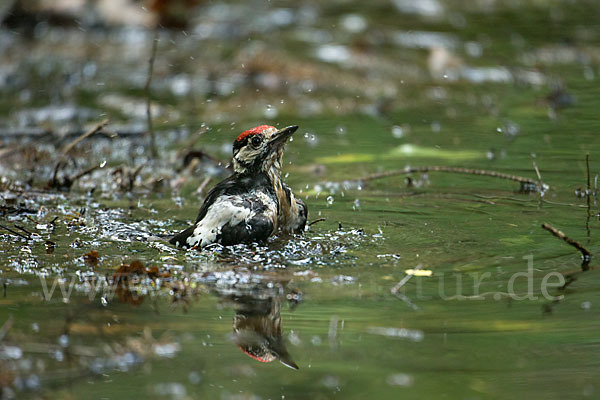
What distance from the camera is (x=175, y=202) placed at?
7.38 metres

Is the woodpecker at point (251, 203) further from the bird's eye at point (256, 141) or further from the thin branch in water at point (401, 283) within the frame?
the thin branch in water at point (401, 283)

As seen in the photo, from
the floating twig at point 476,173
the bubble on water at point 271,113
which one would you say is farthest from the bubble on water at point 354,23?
the floating twig at point 476,173

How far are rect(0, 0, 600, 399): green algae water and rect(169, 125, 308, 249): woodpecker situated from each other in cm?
16

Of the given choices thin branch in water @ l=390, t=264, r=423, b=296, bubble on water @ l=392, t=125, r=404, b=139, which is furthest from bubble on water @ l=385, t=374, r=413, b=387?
bubble on water @ l=392, t=125, r=404, b=139

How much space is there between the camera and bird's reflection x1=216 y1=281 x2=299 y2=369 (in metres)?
4.03

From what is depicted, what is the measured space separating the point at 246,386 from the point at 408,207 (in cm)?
355

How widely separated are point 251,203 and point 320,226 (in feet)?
2.24

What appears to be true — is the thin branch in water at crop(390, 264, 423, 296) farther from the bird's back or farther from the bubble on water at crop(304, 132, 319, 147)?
the bubble on water at crop(304, 132, 319, 147)

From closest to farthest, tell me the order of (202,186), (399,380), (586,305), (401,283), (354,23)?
(399,380) → (586,305) → (401,283) → (202,186) → (354,23)

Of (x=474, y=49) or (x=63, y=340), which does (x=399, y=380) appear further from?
(x=474, y=49)

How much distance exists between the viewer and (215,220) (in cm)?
577

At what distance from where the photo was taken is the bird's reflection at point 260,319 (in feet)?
13.2

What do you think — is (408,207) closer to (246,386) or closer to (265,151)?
(265,151)

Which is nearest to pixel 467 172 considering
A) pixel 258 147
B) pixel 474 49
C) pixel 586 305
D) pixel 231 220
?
pixel 258 147
